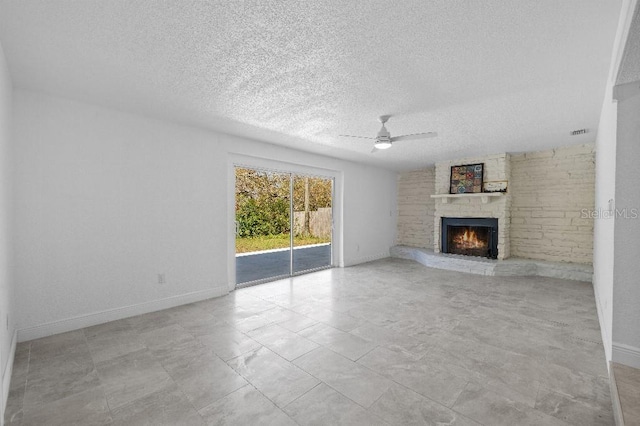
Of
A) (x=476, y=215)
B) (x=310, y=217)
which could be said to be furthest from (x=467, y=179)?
(x=310, y=217)

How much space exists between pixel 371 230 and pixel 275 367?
5276 mm

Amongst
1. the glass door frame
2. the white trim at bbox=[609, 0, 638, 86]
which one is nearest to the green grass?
the glass door frame

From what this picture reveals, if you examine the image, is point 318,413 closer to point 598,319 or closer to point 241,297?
point 241,297

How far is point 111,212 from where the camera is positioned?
337cm

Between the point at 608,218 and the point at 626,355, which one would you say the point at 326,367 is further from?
the point at 608,218

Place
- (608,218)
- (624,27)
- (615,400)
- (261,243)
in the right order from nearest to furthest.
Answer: (624,27)
(615,400)
(608,218)
(261,243)

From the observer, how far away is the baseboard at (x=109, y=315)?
114 inches

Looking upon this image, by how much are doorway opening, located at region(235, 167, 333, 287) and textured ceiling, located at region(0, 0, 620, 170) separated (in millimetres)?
2302

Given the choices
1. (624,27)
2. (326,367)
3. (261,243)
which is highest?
(624,27)

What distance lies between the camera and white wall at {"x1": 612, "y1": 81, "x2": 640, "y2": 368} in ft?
6.99

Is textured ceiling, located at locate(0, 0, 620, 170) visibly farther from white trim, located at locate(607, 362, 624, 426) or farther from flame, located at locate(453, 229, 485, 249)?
flame, located at locate(453, 229, 485, 249)

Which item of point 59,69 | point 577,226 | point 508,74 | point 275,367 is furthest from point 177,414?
point 577,226

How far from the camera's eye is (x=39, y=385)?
2.15m

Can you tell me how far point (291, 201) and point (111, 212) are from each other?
2805 millimetres
